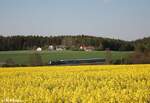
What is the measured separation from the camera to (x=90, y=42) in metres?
110

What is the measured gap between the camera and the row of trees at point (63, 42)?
311ft

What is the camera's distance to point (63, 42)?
11619cm

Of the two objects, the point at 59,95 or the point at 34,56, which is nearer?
the point at 59,95

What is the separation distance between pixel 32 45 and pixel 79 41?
43.6 feet

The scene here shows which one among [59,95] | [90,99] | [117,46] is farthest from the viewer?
[117,46]

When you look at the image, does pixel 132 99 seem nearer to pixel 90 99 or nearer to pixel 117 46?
pixel 90 99

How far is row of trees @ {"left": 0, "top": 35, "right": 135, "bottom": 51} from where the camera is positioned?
94938mm

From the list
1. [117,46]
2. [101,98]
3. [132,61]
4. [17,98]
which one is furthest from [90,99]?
[117,46]

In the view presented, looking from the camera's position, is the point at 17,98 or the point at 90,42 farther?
the point at 90,42

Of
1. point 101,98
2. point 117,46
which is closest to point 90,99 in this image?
point 101,98

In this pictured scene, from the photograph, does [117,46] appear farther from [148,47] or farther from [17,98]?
[17,98]

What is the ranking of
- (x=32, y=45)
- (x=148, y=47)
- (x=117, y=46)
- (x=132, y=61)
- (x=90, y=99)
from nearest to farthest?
(x=90, y=99) < (x=132, y=61) < (x=148, y=47) < (x=117, y=46) < (x=32, y=45)

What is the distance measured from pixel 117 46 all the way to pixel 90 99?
283 feet

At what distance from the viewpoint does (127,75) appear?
23109mm
